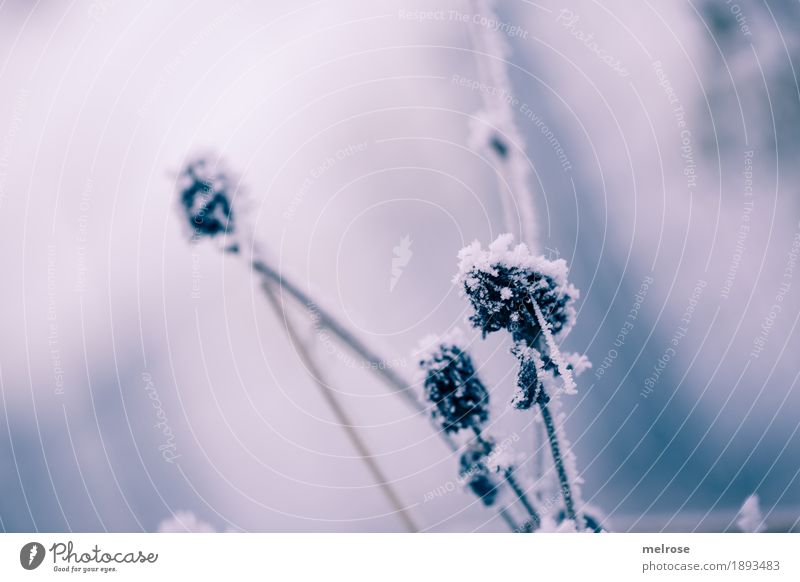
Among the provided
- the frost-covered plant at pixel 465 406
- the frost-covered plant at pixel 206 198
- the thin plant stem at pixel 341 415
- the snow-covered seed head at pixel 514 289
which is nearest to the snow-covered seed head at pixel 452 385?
the frost-covered plant at pixel 465 406

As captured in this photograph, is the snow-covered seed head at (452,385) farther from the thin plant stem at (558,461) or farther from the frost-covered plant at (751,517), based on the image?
the frost-covered plant at (751,517)

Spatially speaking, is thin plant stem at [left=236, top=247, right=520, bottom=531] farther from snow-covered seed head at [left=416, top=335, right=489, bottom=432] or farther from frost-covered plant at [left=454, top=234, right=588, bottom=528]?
frost-covered plant at [left=454, top=234, right=588, bottom=528]

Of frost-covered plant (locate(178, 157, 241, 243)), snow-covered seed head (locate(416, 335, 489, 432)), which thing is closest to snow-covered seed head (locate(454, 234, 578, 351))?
snow-covered seed head (locate(416, 335, 489, 432))

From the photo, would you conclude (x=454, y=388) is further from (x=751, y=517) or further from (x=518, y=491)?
(x=751, y=517)

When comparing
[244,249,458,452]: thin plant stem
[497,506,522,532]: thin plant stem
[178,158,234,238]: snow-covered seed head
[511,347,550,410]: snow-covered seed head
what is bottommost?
[497,506,522,532]: thin plant stem

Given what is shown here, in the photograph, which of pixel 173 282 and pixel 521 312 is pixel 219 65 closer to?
pixel 173 282
